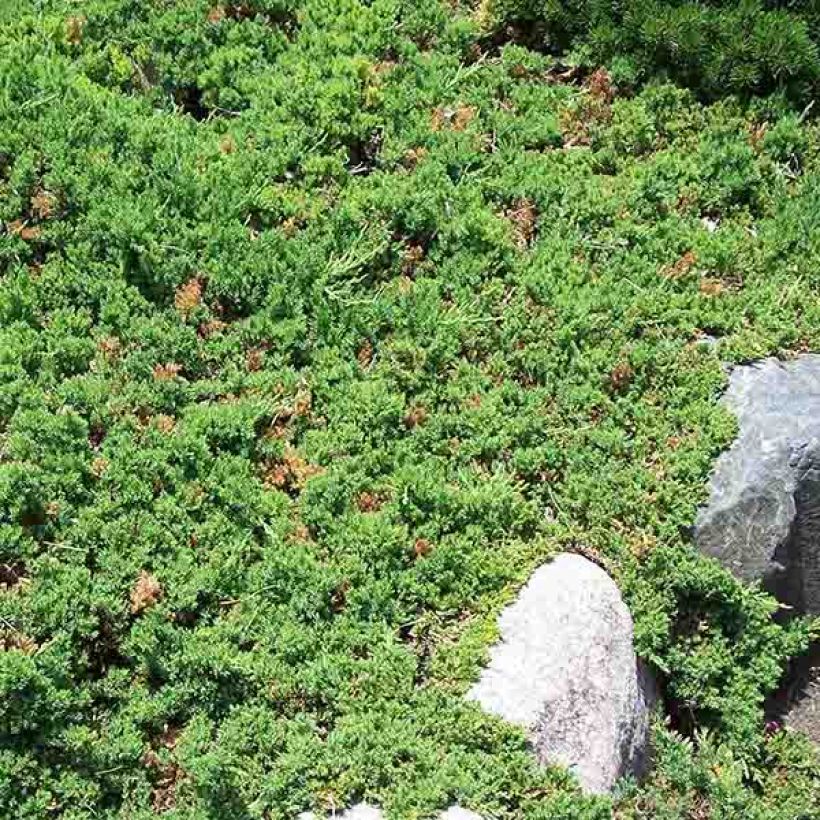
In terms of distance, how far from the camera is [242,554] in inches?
238

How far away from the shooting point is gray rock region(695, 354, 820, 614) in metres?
6.67

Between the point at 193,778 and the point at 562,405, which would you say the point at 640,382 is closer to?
the point at 562,405

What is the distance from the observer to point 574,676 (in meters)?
6.01

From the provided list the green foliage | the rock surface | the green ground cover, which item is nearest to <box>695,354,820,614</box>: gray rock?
the rock surface

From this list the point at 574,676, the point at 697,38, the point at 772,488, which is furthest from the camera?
the point at 697,38

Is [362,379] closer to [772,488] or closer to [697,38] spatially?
[772,488]

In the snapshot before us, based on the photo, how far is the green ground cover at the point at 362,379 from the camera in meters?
5.61

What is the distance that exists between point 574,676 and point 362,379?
2.11 m

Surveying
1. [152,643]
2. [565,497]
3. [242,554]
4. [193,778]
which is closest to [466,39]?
[565,497]

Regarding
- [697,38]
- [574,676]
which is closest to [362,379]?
[574,676]


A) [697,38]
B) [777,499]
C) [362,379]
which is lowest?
[777,499]

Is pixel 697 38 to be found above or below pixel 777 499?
above

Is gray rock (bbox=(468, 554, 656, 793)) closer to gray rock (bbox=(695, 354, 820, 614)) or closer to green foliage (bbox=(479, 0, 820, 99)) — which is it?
gray rock (bbox=(695, 354, 820, 614))

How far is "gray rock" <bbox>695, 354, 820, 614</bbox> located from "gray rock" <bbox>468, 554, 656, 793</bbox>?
827mm
